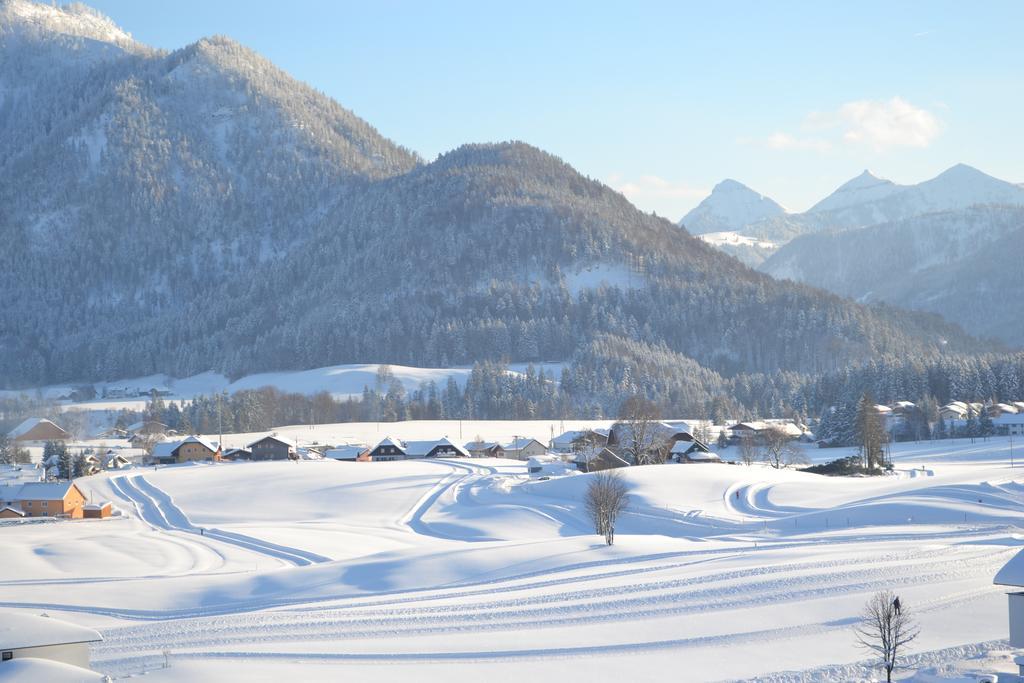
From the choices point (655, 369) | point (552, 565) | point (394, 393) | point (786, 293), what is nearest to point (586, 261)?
point (786, 293)

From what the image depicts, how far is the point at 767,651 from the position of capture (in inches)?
1153

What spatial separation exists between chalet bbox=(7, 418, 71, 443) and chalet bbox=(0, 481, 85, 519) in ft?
164

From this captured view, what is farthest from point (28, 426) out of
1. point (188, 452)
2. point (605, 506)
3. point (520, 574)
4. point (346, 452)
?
point (520, 574)

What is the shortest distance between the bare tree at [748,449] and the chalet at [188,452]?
41.7 m

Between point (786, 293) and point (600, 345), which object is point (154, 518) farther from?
point (786, 293)

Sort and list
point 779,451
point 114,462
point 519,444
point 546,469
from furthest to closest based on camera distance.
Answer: point 519,444 < point 779,451 < point 114,462 < point 546,469

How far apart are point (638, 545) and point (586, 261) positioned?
6039 inches

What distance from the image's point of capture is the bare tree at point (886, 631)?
25453 mm

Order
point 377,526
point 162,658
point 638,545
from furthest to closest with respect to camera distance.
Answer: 1. point 377,526
2. point 638,545
3. point 162,658

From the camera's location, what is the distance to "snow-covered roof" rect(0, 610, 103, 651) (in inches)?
979

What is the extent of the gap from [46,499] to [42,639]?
42393 millimetres

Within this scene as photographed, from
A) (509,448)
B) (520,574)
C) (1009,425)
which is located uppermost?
(1009,425)

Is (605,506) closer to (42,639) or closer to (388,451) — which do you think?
(42,639)

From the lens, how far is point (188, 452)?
93.2m
